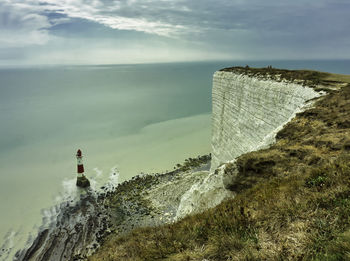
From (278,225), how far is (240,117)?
13913 mm

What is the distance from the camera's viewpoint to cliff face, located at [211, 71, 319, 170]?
12.4m

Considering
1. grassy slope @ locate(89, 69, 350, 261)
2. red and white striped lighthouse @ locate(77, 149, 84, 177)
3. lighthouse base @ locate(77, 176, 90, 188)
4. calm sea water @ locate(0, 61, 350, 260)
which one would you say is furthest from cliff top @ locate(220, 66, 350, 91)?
lighthouse base @ locate(77, 176, 90, 188)

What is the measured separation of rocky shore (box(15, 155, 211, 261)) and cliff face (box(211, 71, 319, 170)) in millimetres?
5061

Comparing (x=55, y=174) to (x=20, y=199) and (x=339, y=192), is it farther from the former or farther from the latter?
(x=339, y=192)

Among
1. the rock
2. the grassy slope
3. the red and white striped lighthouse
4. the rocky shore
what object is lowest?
the rocky shore

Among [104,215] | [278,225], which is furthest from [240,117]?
[278,225]

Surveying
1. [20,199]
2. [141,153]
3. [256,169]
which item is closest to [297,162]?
[256,169]

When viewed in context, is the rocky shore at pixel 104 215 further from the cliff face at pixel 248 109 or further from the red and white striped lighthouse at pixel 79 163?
the cliff face at pixel 248 109

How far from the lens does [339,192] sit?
4.01 m

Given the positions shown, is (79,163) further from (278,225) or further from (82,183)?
(278,225)

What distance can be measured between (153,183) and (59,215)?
868cm

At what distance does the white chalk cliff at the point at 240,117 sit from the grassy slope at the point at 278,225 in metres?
2.60

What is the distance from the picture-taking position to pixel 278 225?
389cm

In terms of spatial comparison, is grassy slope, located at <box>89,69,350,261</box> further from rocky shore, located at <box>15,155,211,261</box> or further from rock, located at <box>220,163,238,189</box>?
rocky shore, located at <box>15,155,211,261</box>
